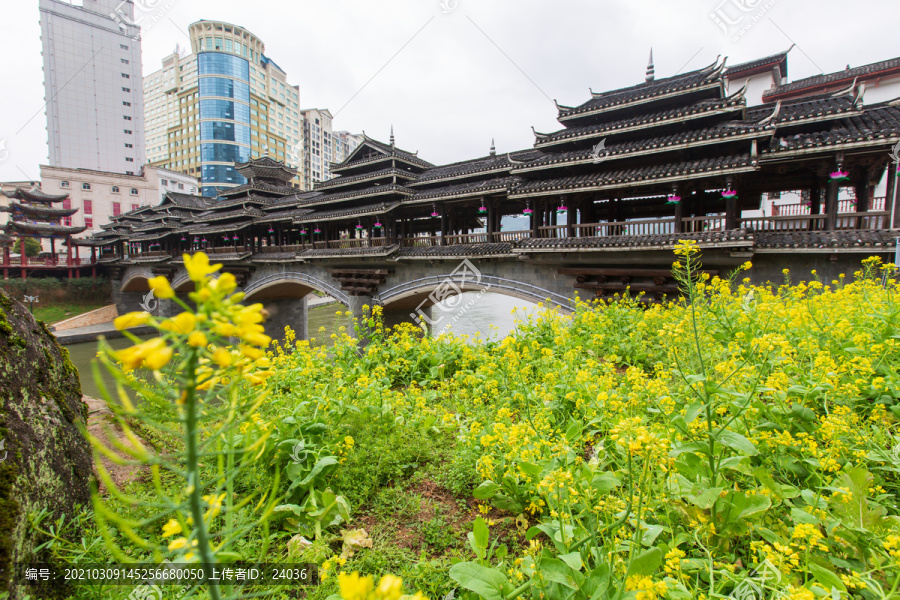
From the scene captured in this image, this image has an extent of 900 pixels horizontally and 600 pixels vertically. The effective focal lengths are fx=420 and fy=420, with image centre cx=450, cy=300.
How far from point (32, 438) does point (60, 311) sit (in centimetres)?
3932

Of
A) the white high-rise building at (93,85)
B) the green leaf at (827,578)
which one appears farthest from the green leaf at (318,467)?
the white high-rise building at (93,85)

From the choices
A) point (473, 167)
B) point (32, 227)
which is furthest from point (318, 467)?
point (32, 227)

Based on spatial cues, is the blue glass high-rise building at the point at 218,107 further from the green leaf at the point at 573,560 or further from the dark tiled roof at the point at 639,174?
the green leaf at the point at 573,560

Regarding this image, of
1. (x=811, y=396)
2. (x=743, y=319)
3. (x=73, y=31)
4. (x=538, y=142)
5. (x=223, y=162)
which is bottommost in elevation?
(x=811, y=396)

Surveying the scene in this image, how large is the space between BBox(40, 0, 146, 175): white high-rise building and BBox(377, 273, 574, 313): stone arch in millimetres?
47247

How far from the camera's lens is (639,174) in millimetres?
10062

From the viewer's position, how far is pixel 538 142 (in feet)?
41.2

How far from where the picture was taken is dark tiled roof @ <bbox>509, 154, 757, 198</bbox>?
8.91 m

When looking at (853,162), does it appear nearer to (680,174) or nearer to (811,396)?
(680,174)

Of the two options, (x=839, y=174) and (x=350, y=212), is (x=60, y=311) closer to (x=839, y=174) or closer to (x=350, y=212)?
(x=350, y=212)

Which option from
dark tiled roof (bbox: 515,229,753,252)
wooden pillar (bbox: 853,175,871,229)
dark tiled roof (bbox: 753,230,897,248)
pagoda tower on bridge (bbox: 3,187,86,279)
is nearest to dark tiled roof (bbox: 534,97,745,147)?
dark tiled roof (bbox: 515,229,753,252)

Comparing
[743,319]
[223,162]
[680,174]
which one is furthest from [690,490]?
[223,162]

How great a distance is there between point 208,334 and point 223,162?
2657 inches

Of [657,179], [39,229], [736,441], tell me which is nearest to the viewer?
[736,441]
